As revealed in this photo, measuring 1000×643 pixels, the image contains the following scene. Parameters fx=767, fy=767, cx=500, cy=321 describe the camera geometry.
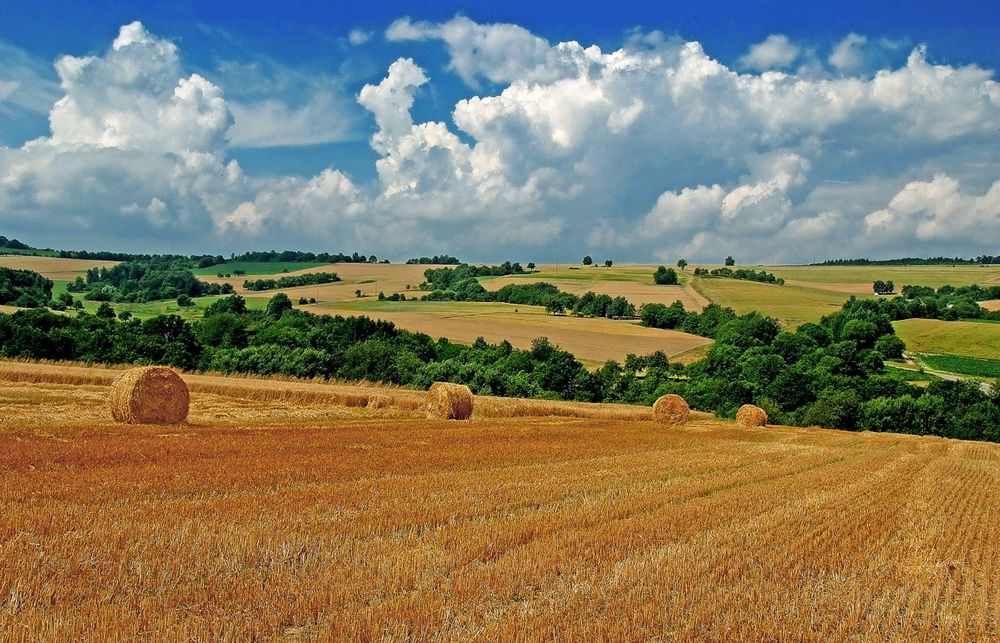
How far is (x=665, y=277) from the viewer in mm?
126500

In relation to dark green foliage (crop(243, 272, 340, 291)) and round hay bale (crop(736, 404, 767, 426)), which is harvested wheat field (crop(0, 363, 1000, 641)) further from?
dark green foliage (crop(243, 272, 340, 291))

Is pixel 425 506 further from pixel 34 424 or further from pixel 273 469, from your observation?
pixel 34 424

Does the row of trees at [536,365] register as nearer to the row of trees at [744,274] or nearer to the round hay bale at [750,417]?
the round hay bale at [750,417]

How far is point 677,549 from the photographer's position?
8805 millimetres

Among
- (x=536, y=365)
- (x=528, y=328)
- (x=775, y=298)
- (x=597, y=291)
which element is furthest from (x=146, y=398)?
(x=775, y=298)

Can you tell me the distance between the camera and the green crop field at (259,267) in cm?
12825

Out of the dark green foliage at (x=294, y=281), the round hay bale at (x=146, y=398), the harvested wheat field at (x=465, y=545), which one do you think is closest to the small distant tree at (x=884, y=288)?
the dark green foliage at (x=294, y=281)

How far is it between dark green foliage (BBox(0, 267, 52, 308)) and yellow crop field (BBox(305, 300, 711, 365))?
1096 inches

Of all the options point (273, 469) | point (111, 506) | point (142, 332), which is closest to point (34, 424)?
point (273, 469)

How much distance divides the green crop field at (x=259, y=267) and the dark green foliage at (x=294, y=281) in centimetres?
792

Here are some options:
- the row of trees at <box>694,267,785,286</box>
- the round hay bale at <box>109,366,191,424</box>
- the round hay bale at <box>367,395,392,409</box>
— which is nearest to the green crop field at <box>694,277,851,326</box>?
the row of trees at <box>694,267,785,286</box>

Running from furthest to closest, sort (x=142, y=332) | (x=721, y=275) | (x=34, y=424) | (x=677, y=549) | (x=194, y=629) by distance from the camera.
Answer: (x=721, y=275) → (x=142, y=332) → (x=34, y=424) → (x=677, y=549) → (x=194, y=629)

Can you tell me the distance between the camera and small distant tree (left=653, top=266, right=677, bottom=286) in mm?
125088

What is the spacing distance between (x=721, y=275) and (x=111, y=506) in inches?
5408
